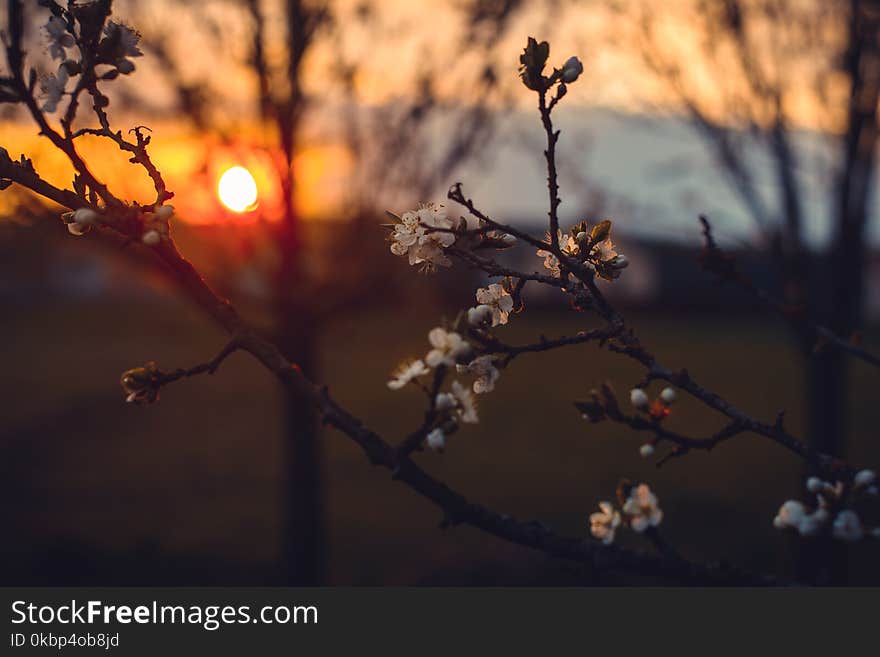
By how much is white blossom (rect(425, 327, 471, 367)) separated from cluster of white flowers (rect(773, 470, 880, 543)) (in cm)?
89

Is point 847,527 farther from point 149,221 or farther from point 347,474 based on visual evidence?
point 347,474

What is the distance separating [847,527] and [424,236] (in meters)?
1.21

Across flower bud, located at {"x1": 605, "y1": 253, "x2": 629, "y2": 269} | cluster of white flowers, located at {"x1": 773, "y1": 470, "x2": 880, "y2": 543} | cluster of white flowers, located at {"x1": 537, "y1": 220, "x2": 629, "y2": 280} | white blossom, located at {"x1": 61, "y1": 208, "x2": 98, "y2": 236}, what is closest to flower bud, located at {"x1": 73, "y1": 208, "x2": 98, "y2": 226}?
white blossom, located at {"x1": 61, "y1": 208, "x2": 98, "y2": 236}

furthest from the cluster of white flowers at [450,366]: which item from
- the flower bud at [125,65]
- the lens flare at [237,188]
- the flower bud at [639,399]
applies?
the lens flare at [237,188]

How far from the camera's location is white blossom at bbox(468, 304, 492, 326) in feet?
5.62

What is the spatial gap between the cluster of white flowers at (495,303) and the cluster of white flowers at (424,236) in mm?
121

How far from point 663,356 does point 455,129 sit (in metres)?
16.2

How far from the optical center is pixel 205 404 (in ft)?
49.0

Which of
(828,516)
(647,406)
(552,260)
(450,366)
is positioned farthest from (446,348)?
(828,516)

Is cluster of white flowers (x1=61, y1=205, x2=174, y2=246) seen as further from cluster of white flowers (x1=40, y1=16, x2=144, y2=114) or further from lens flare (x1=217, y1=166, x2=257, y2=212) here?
lens flare (x1=217, y1=166, x2=257, y2=212)

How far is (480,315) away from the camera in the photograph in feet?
5.69

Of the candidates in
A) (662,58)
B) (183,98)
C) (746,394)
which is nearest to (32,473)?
(183,98)

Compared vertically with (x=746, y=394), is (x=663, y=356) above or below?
above

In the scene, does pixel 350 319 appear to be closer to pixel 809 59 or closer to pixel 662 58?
pixel 662 58
